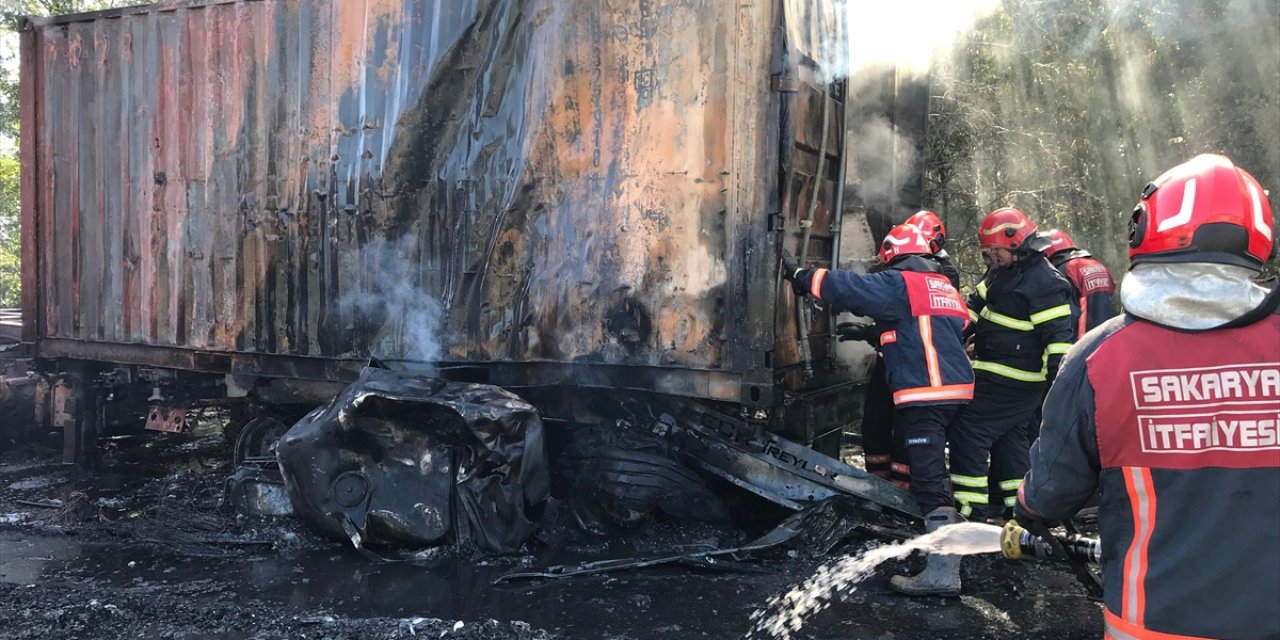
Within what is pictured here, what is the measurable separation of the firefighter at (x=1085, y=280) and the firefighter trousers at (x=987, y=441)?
121 cm

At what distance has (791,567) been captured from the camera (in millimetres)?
3803

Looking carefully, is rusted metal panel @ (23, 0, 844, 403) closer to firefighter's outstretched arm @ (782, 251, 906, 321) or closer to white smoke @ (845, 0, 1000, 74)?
firefighter's outstretched arm @ (782, 251, 906, 321)

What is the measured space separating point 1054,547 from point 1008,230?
2842 mm

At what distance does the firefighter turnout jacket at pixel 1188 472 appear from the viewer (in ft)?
4.87

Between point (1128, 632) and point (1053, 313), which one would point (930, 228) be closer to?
point (1053, 313)

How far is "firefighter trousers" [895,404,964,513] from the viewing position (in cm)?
395

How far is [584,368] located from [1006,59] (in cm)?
608

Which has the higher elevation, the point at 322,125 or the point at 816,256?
the point at 322,125

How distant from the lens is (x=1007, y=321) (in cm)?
445

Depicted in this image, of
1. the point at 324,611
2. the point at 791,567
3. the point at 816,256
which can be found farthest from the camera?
the point at 816,256

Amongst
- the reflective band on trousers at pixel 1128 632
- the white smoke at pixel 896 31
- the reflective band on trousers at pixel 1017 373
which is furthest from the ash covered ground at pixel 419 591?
the white smoke at pixel 896 31

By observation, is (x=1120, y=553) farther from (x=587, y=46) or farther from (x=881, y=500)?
(x=587, y=46)

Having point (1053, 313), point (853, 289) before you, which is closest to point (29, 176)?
point (853, 289)

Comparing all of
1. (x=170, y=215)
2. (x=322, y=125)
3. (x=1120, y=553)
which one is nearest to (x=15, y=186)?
(x=170, y=215)
